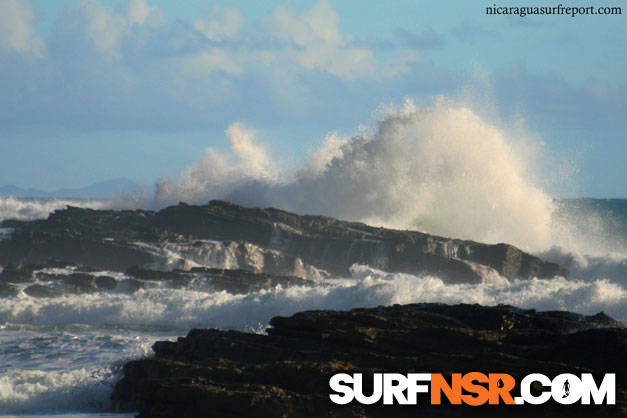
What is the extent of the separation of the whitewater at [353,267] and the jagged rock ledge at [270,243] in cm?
105

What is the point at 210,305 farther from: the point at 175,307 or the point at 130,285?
the point at 130,285

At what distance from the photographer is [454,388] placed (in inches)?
470

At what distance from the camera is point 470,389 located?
39.0 feet

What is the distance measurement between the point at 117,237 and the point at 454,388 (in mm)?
25423

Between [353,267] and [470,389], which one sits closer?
[470,389]

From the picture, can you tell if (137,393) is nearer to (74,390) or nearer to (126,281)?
(74,390)

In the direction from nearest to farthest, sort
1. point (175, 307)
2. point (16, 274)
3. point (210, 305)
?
point (210, 305)
point (175, 307)
point (16, 274)

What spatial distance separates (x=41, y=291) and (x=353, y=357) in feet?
57.1

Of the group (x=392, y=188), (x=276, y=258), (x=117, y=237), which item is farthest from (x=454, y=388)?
(x=392, y=188)

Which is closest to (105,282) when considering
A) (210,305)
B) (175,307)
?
(175,307)

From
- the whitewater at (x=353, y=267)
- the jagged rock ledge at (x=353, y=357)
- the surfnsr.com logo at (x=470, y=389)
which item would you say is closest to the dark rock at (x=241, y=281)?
the whitewater at (x=353, y=267)

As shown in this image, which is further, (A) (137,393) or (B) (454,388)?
(A) (137,393)

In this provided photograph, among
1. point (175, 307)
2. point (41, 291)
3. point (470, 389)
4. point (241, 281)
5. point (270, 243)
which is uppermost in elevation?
point (270, 243)

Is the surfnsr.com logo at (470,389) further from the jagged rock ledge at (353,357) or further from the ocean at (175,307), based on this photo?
the ocean at (175,307)
